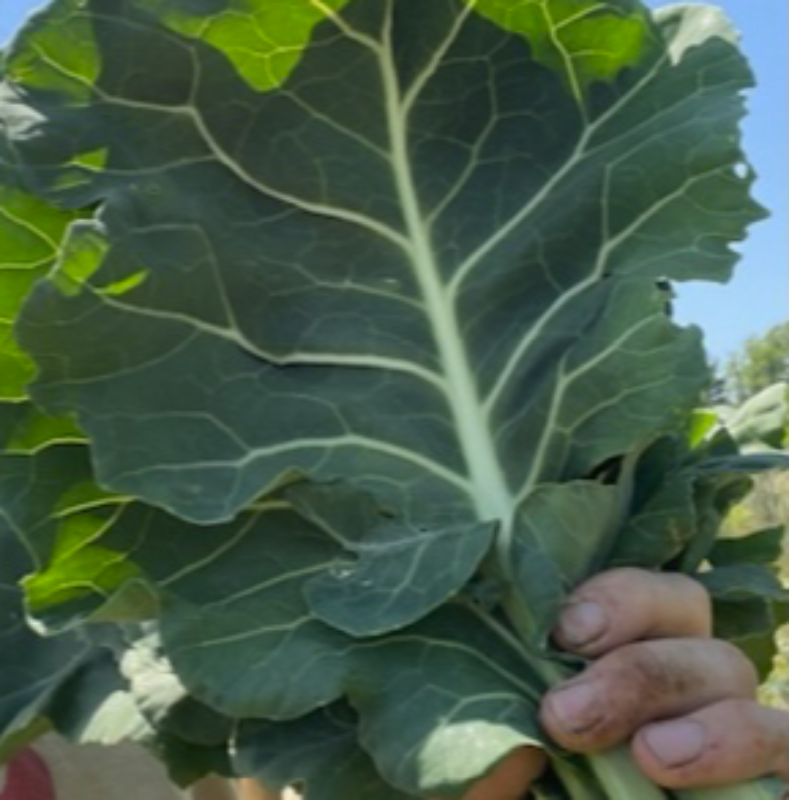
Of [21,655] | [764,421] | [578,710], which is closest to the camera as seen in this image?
[578,710]

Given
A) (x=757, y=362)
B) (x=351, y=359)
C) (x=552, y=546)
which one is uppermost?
(x=351, y=359)

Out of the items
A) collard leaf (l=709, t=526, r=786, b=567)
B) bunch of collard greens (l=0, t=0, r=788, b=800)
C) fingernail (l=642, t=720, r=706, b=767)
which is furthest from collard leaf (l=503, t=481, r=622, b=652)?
collard leaf (l=709, t=526, r=786, b=567)

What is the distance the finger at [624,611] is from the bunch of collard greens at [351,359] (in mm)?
22

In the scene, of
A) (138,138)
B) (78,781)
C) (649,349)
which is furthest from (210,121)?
(78,781)

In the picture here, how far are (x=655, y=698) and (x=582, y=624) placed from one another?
78mm

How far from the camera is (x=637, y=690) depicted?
1.09 metres

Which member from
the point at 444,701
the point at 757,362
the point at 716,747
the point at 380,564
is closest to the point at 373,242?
the point at 380,564

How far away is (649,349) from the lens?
117cm

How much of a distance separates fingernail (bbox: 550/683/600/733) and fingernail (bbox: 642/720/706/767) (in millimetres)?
49

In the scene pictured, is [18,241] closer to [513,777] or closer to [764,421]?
[513,777]

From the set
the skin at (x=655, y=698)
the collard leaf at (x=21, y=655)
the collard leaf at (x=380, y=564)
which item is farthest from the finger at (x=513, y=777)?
the collard leaf at (x=21, y=655)

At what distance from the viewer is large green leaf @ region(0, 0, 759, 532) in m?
1.16

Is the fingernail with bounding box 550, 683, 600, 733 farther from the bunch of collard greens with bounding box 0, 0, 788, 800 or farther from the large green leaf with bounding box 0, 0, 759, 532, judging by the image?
the large green leaf with bounding box 0, 0, 759, 532

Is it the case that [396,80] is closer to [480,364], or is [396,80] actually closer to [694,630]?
[480,364]
